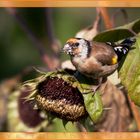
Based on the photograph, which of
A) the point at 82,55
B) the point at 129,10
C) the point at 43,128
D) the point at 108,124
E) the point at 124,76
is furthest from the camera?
the point at 129,10

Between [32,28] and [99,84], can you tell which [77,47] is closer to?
[99,84]

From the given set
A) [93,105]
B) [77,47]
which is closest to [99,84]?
[93,105]

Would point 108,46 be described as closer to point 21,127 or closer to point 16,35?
point 21,127

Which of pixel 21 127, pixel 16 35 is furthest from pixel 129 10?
pixel 21 127

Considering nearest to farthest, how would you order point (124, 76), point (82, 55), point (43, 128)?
point (124, 76) → point (82, 55) → point (43, 128)

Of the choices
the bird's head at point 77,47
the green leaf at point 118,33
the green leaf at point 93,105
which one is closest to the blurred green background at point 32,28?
the bird's head at point 77,47

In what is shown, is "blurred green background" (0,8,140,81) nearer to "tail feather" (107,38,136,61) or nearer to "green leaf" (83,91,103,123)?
"tail feather" (107,38,136,61)

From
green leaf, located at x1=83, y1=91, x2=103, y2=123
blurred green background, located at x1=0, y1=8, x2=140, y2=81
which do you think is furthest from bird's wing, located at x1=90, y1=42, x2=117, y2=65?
blurred green background, located at x1=0, y1=8, x2=140, y2=81
